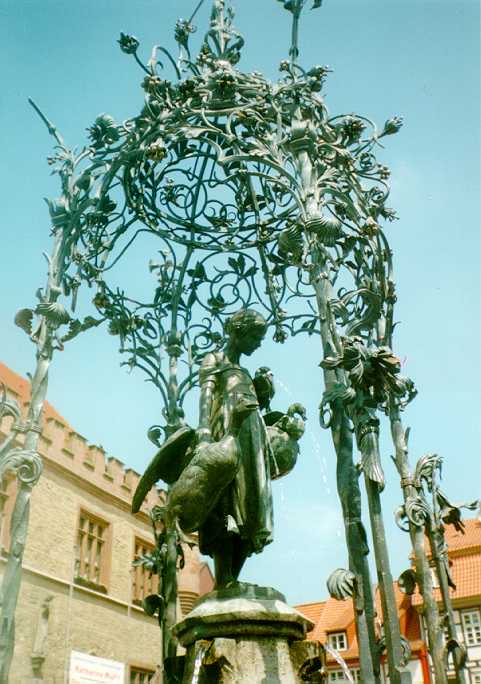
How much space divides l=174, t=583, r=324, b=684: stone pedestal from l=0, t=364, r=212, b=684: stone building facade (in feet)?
55.9

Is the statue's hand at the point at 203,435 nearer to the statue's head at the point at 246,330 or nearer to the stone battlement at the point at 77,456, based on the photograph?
the statue's head at the point at 246,330

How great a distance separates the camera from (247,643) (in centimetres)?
436

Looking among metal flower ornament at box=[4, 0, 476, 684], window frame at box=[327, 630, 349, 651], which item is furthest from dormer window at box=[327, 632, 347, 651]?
metal flower ornament at box=[4, 0, 476, 684]

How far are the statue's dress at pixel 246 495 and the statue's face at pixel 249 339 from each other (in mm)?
396

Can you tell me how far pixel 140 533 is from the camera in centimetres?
2828

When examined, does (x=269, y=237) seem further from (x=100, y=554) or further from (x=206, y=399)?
(x=100, y=554)

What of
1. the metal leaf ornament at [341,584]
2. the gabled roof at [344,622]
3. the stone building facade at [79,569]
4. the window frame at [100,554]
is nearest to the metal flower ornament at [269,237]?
the metal leaf ornament at [341,584]

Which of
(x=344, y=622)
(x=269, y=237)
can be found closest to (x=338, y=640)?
(x=344, y=622)

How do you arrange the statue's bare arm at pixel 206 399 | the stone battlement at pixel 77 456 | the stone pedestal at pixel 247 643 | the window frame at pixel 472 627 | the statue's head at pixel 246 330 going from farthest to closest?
the window frame at pixel 472 627, the stone battlement at pixel 77 456, the statue's head at pixel 246 330, the statue's bare arm at pixel 206 399, the stone pedestal at pixel 247 643

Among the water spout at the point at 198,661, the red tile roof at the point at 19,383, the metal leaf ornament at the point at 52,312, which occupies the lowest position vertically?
the water spout at the point at 198,661

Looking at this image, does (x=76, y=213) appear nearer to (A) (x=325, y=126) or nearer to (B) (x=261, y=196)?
(A) (x=325, y=126)

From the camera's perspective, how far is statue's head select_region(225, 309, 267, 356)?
5516mm

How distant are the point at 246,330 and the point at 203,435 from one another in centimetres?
95

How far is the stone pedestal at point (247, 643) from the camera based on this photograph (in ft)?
13.9
